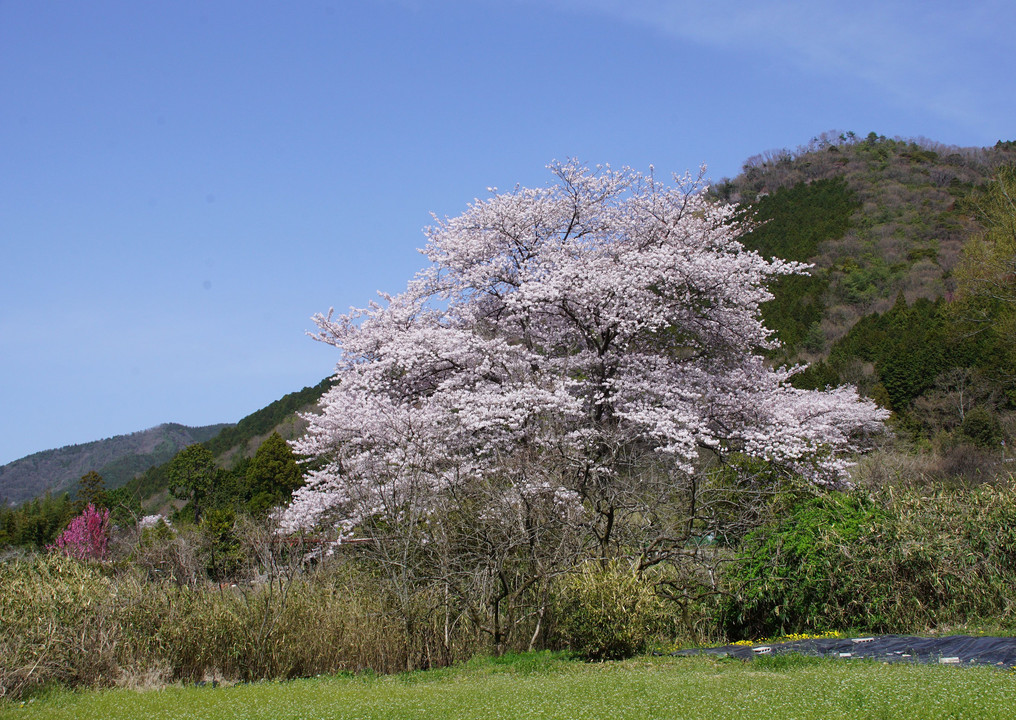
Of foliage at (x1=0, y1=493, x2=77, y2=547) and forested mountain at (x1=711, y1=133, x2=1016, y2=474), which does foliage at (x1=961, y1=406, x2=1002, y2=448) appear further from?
foliage at (x1=0, y1=493, x2=77, y2=547)

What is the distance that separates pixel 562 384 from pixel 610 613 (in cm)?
522

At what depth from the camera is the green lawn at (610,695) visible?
4543 millimetres

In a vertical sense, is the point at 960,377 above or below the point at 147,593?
above

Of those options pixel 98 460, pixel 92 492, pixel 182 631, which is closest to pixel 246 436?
pixel 92 492

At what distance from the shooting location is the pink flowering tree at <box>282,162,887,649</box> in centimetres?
974

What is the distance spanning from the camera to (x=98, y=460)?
318ft

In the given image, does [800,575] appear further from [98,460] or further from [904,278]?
[98,460]

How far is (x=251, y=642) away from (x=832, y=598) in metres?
6.19

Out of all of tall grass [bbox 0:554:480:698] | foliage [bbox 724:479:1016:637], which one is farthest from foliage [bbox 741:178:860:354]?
tall grass [bbox 0:554:480:698]

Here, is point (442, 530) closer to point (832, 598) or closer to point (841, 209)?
point (832, 598)

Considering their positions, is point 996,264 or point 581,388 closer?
point 581,388

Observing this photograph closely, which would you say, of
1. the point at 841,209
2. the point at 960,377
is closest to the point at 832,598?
the point at 960,377

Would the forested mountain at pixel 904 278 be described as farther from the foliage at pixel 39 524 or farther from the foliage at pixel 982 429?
the foliage at pixel 39 524

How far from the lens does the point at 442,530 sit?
909cm
